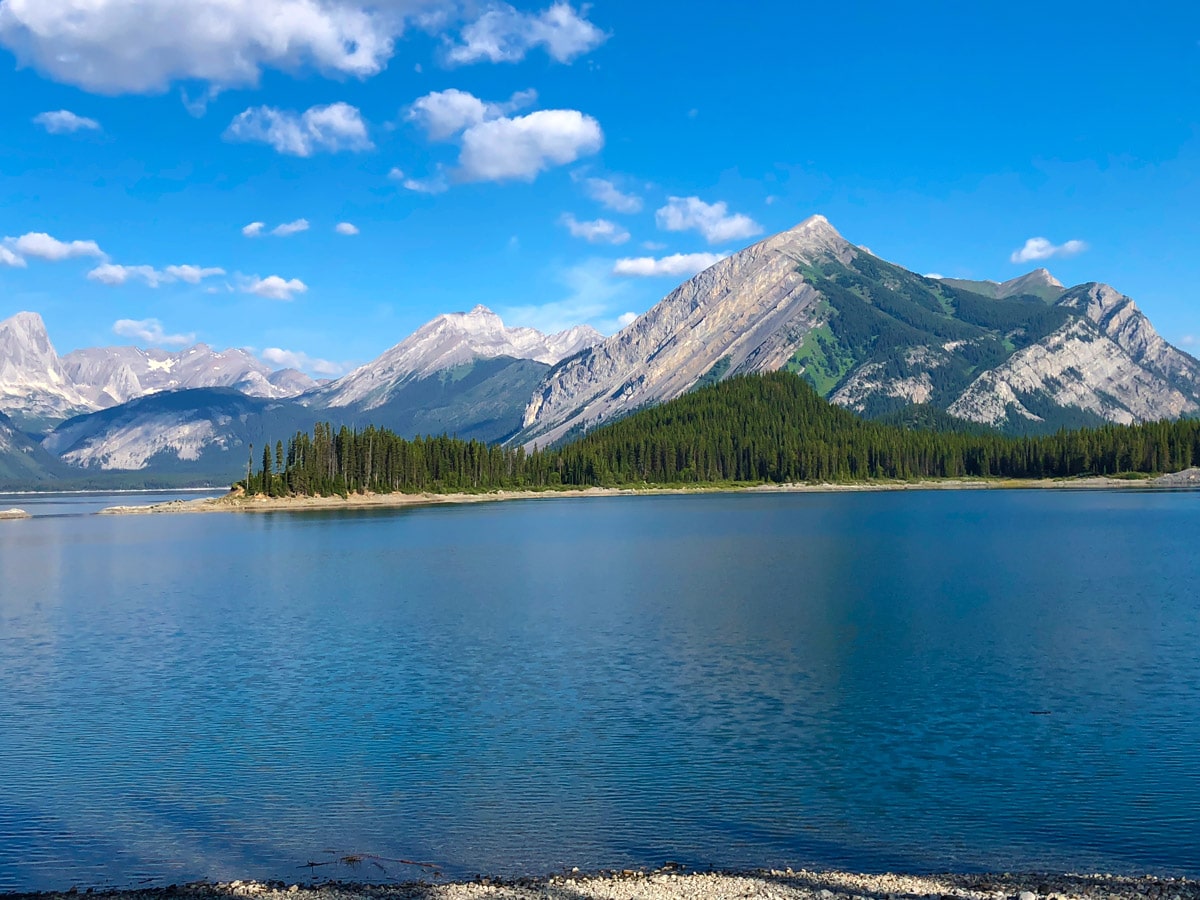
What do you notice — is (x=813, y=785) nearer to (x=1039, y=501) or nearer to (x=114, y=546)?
(x=114, y=546)

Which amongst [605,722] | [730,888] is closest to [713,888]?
[730,888]

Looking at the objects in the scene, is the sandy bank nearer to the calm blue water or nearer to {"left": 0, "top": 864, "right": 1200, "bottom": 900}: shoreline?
{"left": 0, "top": 864, "right": 1200, "bottom": 900}: shoreline

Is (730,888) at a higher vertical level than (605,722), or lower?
higher

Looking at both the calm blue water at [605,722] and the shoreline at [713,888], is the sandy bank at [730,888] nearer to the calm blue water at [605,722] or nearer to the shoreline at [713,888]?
the shoreline at [713,888]

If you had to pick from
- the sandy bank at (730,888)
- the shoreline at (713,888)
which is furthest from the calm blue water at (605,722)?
the sandy bank at (730,888)

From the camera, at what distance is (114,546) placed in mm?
116000

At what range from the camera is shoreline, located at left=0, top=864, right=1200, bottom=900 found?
62.3ft

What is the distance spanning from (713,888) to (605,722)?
1429 centimetres

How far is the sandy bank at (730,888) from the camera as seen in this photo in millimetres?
18953

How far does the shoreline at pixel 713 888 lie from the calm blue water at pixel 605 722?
1216 mm

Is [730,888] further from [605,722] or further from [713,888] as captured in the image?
[605,722]

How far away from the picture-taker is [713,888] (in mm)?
19531

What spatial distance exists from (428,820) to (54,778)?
12.2m

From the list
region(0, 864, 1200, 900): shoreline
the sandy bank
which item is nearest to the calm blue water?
region(0, 864, 1200, 900): shoreline
